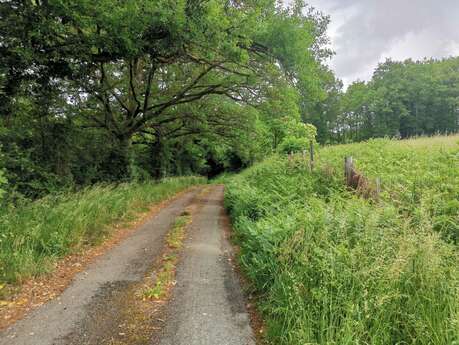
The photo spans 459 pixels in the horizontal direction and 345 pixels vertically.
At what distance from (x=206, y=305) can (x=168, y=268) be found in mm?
1556

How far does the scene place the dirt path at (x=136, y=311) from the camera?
10.6ft

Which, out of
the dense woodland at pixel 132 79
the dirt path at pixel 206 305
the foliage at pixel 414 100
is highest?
the foliage at pixel 414 100

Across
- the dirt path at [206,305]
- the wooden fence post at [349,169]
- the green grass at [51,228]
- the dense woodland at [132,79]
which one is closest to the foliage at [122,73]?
the dense woodland at [132,79]

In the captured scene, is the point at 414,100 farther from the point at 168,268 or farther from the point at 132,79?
the point at 168,268

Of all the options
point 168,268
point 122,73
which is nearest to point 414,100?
point 122,73

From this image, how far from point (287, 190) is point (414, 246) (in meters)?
4.34

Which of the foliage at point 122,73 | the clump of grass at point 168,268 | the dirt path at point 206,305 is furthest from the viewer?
the foliage at point 122,73

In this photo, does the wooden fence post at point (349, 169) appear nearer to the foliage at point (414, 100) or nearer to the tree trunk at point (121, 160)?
the tree trunk at point (121, 160)

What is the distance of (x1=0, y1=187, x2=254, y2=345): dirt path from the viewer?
3238mm

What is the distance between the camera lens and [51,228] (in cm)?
591

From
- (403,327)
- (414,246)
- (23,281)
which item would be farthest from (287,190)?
(23,281)

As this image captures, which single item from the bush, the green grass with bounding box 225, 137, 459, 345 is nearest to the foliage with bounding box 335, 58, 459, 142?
the bush

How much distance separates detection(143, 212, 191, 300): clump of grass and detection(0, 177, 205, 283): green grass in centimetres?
179

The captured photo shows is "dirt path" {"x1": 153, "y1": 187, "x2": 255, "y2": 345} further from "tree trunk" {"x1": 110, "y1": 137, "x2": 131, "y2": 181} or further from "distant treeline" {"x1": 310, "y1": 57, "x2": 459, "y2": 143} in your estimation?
"distant treeline" {"x1": 310, "y1": 57, "x2": 459, "y2": 143}
